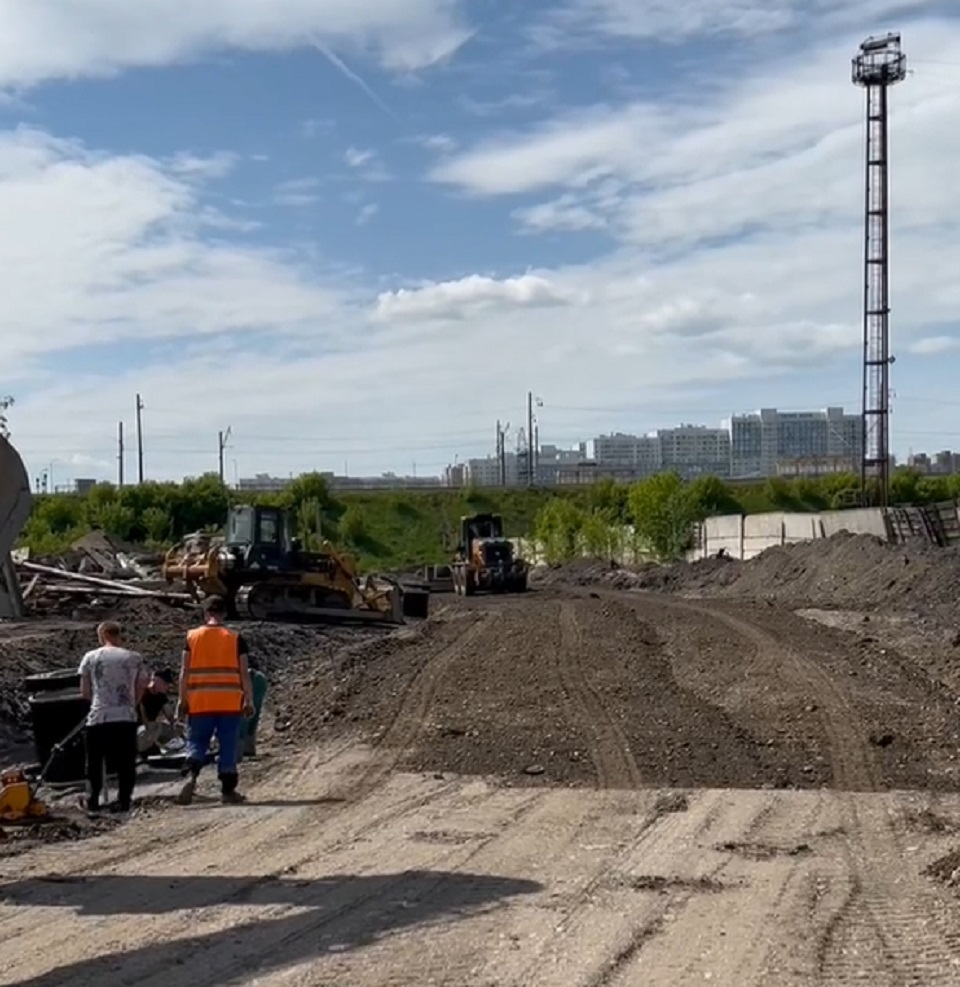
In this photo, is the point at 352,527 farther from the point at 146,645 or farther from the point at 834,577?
the point at 146,645

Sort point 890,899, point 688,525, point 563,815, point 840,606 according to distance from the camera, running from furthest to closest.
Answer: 1. point 688,525
2. point 840,606
3. point 563,815
4. point 890,899

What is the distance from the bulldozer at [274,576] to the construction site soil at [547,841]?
35.0 ft

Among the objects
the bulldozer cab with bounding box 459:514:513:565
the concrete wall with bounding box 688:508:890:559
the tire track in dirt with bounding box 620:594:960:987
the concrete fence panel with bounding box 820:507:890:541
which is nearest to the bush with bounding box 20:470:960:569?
the concrete wall with bounding box 688:508:890:559

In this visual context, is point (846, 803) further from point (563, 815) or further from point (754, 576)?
point (754, 576)

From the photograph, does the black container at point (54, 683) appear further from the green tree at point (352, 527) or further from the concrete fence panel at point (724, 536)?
the green tree at point (352, 527)

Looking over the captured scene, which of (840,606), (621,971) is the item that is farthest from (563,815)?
(840,606)

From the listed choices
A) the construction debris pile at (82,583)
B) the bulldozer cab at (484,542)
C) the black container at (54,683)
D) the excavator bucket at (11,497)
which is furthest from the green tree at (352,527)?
the excavator bucket at (11,497)

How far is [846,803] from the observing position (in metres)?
12.9

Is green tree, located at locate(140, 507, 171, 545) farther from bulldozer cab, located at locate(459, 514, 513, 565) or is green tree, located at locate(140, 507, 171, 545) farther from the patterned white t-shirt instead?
the patterned white t-shirt

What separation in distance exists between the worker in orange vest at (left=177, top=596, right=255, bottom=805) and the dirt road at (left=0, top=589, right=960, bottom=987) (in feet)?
1.11

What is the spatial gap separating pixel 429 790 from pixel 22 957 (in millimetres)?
5970

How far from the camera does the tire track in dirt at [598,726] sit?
47.0 ft

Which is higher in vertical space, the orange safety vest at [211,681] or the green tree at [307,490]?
the green tree at [307,490]

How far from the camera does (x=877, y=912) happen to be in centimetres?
890
